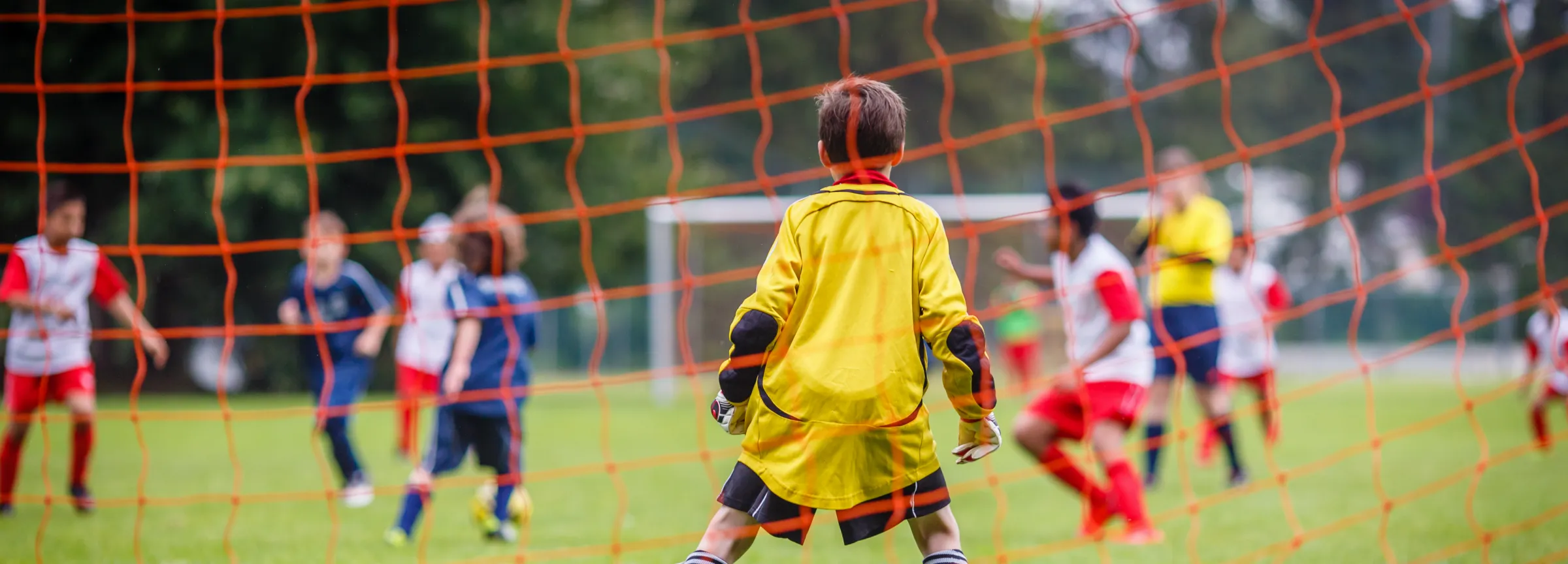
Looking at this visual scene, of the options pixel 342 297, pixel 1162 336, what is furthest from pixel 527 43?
pixel 1162 336

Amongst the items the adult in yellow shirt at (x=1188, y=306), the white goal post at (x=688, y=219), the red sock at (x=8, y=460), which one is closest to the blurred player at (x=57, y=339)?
the red sock at (x=8, y=460)

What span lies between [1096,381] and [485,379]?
2.48 metres

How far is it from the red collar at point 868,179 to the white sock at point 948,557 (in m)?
0.84

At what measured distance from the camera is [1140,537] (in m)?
5.12

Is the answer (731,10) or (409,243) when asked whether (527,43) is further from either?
(731,10)

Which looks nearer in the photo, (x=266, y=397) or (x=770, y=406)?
(x=770, y=406)

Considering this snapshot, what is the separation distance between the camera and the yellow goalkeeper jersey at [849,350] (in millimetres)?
2738

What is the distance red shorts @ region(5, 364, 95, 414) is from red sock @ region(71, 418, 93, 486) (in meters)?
0.16

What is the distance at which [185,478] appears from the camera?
311 inches

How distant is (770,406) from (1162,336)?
3790mm

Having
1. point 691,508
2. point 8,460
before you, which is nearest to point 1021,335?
point 691,508

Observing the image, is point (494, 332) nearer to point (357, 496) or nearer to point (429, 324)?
point (357, 496)

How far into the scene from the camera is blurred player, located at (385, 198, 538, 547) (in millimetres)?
5074

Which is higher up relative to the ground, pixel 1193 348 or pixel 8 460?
pixel 1193 348
